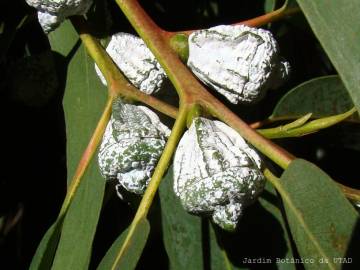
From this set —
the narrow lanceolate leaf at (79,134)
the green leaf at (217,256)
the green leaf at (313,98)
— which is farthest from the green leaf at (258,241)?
the narrow lanceolate leaf at (79,134)

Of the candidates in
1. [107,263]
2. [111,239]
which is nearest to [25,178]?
[111,239]

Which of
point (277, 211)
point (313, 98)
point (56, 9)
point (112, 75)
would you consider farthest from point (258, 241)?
point (56, 9)

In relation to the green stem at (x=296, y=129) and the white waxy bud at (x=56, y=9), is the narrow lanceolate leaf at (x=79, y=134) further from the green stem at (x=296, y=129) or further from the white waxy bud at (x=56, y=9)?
the green stem at (x=296, y=129)

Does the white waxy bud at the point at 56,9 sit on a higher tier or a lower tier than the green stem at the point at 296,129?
higher

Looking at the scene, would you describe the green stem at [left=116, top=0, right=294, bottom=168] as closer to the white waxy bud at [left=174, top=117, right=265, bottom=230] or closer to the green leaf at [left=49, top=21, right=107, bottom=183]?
the white waxy bud at [left=174, top=117, right=265, bottom=230]

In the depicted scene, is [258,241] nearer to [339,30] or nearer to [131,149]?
[131,149]

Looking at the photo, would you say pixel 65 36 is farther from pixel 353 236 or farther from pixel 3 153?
pixel 353 236
